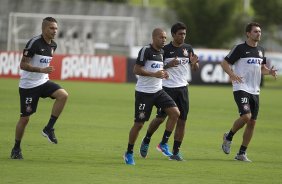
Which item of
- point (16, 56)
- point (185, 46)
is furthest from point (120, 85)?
point (185, 46)

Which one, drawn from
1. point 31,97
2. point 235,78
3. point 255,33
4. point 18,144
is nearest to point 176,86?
point 235,78

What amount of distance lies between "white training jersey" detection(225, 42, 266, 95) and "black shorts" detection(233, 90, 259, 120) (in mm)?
89

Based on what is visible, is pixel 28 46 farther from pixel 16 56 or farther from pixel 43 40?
pixel 16 56

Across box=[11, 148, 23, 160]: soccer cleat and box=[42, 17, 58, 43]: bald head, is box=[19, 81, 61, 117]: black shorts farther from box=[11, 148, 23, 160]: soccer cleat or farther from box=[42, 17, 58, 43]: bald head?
box=[42, 17, 58, 43]: bald head

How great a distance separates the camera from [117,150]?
16.6 meters

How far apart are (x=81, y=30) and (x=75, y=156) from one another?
1595 inches

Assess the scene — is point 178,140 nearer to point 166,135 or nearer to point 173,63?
point 166,135

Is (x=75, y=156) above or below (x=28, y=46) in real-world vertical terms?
below

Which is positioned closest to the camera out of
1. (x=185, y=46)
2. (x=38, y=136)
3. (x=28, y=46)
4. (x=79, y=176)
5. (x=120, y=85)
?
(x=79, y=176)

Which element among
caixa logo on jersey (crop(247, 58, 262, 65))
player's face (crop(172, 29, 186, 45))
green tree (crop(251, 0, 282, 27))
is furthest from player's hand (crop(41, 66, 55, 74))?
green tree (crop(251, 0, 282, 27))

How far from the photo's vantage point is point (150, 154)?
642 inches

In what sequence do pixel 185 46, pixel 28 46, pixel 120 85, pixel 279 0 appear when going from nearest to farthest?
pixel 28 46
pixel 185 46
pixel 120 85
pixel 279 0

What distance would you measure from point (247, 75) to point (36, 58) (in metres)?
3.99

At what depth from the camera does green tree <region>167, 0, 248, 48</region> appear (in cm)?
6012
